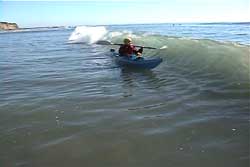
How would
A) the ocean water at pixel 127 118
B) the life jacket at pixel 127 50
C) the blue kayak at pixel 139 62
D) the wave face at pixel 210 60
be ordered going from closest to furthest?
the ocean water at pixel 127 118, the wave face at pixel 210 60, the blue kayak at pixel 139 62, the life jacket at pixel 127 50

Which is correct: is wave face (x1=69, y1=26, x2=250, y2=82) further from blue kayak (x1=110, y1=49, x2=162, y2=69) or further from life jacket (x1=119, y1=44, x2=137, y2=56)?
life jacket (x1=119, y1=44, x2=137, y2=56)

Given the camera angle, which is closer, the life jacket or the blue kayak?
the blue kayak

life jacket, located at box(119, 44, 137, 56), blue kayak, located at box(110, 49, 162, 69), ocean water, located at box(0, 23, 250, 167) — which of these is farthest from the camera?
life jacket, located at box(119, 44, 137, 56)

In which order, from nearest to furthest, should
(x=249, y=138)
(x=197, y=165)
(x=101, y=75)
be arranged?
(x=197, y=165) < (x=249, y=138) < (x=101, y=75)

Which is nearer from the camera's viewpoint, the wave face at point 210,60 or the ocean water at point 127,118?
the ocean water at point 127,118

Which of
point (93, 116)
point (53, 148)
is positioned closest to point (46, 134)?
point (53, 148)

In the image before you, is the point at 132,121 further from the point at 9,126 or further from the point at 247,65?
the point at 247,65

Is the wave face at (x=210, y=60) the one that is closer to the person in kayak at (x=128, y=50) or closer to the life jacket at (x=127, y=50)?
the person in kayak at (x=128, y=50)

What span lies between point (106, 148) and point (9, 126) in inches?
99.3

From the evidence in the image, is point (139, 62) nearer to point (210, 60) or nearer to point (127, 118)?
point (210, 60)

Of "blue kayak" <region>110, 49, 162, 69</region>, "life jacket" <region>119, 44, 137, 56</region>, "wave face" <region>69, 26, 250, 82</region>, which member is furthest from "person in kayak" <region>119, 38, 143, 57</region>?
"wave face" <region>69, 26, 250, 82</region>

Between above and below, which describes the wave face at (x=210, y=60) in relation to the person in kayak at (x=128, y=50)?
below

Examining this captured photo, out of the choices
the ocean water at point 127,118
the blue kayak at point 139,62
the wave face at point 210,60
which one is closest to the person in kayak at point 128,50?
the blue kayak at point 139,62

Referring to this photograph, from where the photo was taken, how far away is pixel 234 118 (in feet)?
25.6
